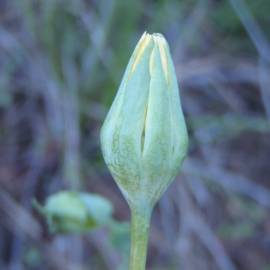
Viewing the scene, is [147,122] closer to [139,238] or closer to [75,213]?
[139,238]

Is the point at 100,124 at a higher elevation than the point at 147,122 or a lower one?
higher

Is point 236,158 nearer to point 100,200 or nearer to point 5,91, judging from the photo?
point 5,91

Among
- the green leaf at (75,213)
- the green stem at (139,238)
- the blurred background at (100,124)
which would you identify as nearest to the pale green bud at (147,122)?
the green stem at (139,238)

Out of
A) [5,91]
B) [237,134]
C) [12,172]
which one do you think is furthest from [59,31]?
[237,134]

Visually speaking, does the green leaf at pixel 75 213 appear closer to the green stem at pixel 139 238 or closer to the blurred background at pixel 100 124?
the green stem at pixel 139 238

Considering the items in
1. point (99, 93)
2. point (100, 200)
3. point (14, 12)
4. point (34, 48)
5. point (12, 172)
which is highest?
point (14, 12)

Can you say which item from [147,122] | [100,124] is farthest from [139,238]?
[100,124]
